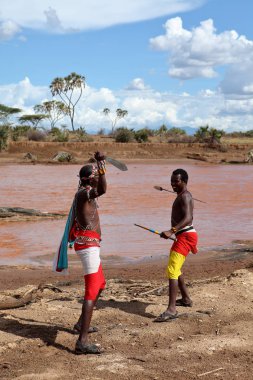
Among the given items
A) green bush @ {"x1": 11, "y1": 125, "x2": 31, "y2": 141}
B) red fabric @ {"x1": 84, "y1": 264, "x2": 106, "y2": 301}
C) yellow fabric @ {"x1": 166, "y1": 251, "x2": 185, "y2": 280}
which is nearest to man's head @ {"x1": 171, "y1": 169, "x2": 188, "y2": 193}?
yellow fabric @ {"x1": 166, "y1": 251, "x2": 185, "y2": 280}

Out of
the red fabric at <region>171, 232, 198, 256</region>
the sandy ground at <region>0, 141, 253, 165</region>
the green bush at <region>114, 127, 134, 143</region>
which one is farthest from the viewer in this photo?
the green bush at <region>114, 127, 134, 143</region>

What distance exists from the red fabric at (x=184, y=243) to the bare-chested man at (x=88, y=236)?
1.13 metres

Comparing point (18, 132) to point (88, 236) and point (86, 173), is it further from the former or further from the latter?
point (88, 236)

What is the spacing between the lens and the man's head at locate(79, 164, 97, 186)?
5078 mm

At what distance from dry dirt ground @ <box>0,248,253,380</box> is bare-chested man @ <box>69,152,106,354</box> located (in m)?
0.26

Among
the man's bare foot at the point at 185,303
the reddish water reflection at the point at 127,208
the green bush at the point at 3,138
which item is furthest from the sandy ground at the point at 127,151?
the man's bare foot at the point at 185,303

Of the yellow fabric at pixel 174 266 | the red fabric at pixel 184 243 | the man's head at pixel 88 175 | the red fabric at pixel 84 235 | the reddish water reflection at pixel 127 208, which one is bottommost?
the reddish water reflection at pixel 127 208

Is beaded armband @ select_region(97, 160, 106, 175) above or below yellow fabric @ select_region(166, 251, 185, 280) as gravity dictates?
above

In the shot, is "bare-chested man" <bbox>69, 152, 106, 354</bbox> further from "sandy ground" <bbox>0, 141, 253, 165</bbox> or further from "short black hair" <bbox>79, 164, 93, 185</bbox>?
"sandy ground" <bbox>0, 141, 253, 165</bbox>

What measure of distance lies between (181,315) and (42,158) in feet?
129

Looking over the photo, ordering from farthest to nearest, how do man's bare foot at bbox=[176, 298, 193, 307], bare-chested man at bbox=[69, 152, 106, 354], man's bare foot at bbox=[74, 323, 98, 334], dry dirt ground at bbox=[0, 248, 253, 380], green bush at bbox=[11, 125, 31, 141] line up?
green bush at bbox=[11, 125, 31, 141] → man's bare foot at bbox=[176, 298, 193, 307] → man's bare foot at bbox=[74, 323, 98, 334] → bare-chested man at bbox=[69, 152, 106, 354] → dry dirt ground at bbox=[0, 248, 253, 380]

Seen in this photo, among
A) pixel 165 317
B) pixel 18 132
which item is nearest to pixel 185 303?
pixel 165 317

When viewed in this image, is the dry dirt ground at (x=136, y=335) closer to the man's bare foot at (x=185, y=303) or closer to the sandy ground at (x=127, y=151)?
the man's bare foot at (x=185, y=303)

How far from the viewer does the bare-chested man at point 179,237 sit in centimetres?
582
